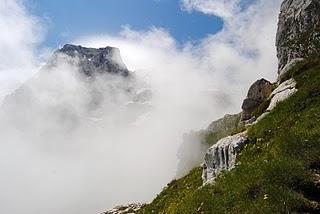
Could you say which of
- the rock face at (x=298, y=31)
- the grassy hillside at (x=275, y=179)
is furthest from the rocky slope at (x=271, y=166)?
the rock face at (x=298, y=31)

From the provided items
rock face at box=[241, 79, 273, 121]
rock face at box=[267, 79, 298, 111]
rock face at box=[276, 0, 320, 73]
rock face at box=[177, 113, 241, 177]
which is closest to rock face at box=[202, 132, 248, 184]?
rock face at box=[267, 79, 298, 111]

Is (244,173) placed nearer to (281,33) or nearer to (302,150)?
(302,150)

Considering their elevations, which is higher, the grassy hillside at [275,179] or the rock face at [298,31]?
the rock face at [298,31]

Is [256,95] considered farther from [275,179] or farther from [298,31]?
[275,179]

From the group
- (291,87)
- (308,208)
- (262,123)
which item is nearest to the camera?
(308,208)

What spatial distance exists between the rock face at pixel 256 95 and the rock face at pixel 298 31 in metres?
3.01

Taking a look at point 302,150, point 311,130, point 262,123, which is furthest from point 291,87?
point 302,150

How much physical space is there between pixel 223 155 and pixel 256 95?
106 ft

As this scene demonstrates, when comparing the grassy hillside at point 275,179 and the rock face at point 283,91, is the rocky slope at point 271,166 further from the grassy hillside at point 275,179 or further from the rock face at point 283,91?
the rock face at point 283,91

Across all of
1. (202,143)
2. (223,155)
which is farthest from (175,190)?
(202,143)

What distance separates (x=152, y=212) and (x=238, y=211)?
2611 centimetres

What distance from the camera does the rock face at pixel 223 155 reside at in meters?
33.7

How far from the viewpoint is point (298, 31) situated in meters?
67.9

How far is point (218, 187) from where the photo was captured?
2412cm
